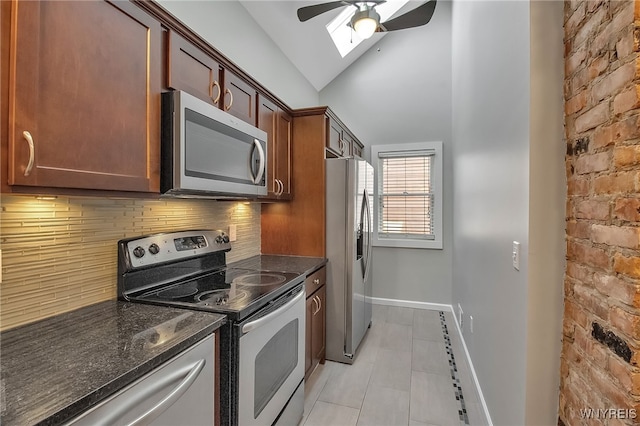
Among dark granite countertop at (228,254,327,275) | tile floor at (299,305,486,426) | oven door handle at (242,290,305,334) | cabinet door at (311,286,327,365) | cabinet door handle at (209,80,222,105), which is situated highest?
cabinet door handle at (209,80,222,105)

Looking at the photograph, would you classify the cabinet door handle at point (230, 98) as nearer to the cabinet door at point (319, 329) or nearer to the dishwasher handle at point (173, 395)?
the dishwasher handle at point (173, 395)

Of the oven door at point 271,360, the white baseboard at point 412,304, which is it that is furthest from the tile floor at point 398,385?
the white baseboard at point 412,304

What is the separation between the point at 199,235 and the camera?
1982 mm

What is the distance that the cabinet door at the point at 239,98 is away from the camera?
1792 mm

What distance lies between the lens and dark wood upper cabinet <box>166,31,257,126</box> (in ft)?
4.64

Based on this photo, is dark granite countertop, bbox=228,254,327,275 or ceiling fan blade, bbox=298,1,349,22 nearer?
dark granite countertop, bbox=228,254,327,275

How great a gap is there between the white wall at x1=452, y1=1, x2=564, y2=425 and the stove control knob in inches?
71.6

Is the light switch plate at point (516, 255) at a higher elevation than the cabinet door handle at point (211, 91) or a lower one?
lower

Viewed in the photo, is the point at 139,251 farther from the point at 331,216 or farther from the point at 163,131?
the point at 331,216

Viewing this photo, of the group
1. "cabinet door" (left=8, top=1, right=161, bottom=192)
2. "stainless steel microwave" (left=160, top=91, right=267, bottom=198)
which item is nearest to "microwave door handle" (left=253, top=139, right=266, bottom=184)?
"stainless steel microwave" (left=160, top=91, right=267, bottom=198)

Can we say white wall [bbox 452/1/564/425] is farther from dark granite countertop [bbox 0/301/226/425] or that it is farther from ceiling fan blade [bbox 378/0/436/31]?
dark granite countertop [bbox 0/301/226/425]

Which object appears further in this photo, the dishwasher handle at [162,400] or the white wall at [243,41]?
the white wall at [243,41]

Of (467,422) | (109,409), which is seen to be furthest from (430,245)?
(109,409)

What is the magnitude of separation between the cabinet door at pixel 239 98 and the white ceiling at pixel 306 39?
1.22 metres
